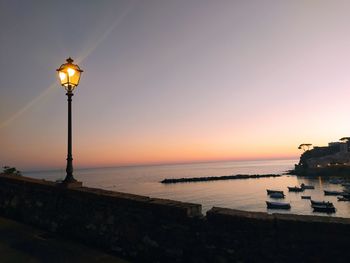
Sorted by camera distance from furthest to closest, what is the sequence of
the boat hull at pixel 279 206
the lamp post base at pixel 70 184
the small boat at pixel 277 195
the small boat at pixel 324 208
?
1. the small boat at pixel 277 195
2. the boat hull at pixel 279 206
3. the small boat at pixel 324 208
4. the lamp post base at pixel 70 184

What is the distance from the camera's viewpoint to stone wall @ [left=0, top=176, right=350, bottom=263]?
4.29 m

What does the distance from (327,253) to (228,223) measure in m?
1.45

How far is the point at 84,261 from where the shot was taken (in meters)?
5.33

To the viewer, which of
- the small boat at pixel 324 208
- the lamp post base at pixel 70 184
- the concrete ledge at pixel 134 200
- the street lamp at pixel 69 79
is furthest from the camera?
the small boat at pixel 324 208

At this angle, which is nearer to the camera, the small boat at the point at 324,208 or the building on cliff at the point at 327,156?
the small boat at the point at 324,208

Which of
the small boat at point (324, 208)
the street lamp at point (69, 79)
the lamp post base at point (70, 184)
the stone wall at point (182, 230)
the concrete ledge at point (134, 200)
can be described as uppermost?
the street lamp at point (69, 79)

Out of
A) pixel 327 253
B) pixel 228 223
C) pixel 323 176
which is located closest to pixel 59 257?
pixel 228 223

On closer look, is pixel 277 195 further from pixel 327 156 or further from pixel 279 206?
pixel 327 156

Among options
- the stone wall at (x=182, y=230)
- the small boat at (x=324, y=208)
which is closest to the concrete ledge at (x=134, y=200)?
the stone wall at (x=182, y=230)

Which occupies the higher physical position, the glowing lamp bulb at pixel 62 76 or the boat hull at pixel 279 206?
the glowing lamp bulb at pixel 62 76

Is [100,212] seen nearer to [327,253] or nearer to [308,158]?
[327,253]

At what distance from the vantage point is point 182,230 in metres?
5.15

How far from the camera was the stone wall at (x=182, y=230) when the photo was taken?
14.1 ft

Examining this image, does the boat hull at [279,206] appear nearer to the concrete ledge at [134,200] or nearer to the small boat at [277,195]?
the small boat at [277,195]
